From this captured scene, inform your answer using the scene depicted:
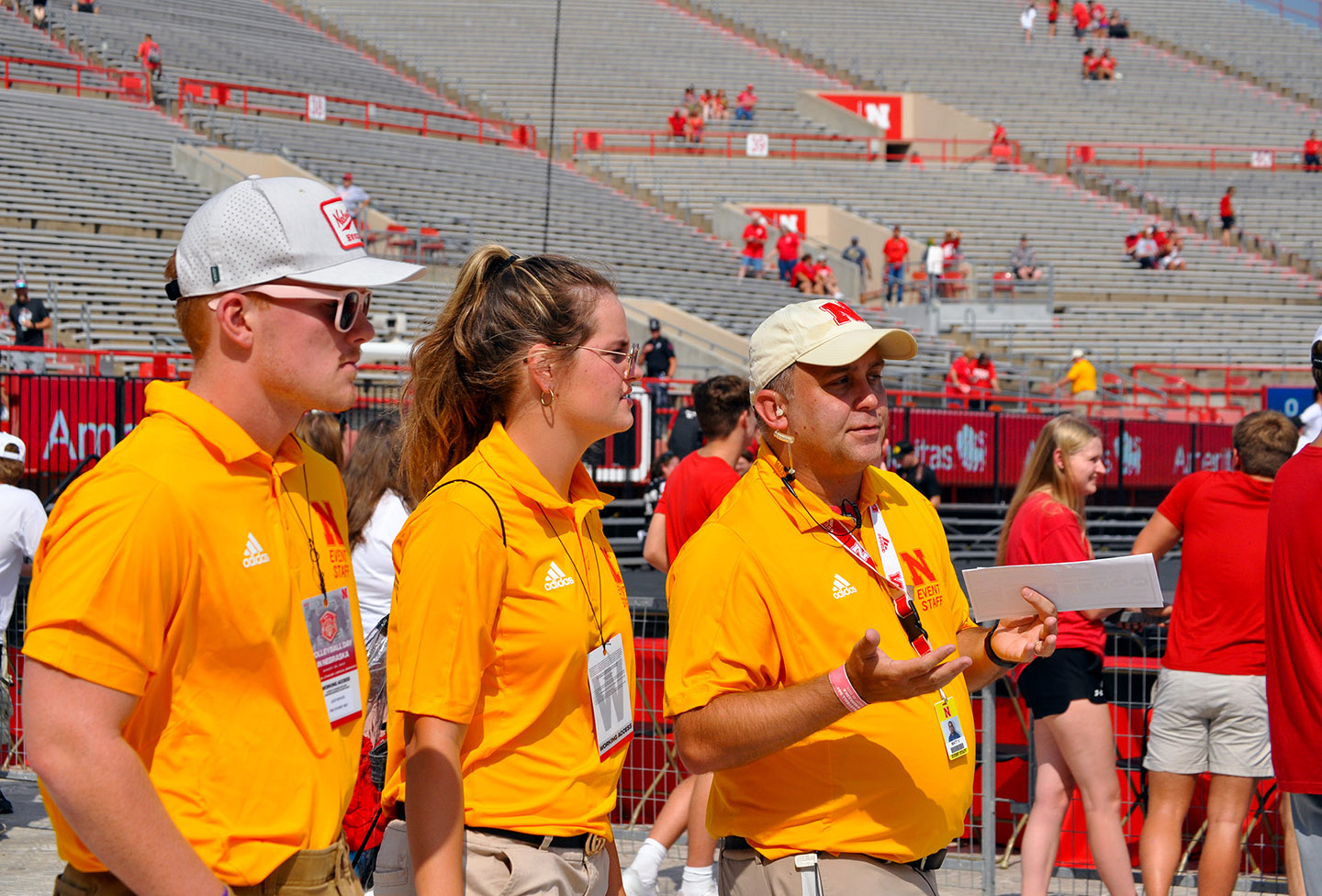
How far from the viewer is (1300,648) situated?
3.30 meters

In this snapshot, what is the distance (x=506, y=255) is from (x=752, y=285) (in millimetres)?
27144

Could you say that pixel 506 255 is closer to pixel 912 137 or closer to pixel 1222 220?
pixel 1222 220

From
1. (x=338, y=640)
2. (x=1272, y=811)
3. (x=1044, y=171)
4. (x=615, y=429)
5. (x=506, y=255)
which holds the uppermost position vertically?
(x=1044, y=171)

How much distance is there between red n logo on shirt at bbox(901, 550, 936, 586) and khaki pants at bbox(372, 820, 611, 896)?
900 mm

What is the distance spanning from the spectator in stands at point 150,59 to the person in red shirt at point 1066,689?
1197 inches

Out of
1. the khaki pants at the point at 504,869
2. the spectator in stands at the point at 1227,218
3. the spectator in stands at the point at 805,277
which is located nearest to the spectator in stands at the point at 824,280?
the spectator in stands at the point at 805,277

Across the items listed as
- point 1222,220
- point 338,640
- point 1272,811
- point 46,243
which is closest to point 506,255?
point 338,640

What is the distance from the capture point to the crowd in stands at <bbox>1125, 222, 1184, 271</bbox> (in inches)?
1318

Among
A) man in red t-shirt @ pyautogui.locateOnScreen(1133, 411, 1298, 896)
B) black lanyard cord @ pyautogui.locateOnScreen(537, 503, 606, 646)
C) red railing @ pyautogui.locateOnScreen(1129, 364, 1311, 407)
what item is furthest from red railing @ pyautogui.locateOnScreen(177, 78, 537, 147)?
black lanyard cord @ pyautogui.locateOnScreen(537, 503, 606, 646)

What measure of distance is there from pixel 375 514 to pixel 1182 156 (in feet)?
130

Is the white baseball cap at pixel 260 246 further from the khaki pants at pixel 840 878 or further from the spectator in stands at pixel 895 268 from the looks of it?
the spectator in stands at pixel 895 268

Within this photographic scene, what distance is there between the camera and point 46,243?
21625 millimetres

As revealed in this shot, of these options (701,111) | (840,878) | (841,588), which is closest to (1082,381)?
(701,111)

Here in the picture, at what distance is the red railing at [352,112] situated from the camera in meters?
32.3
